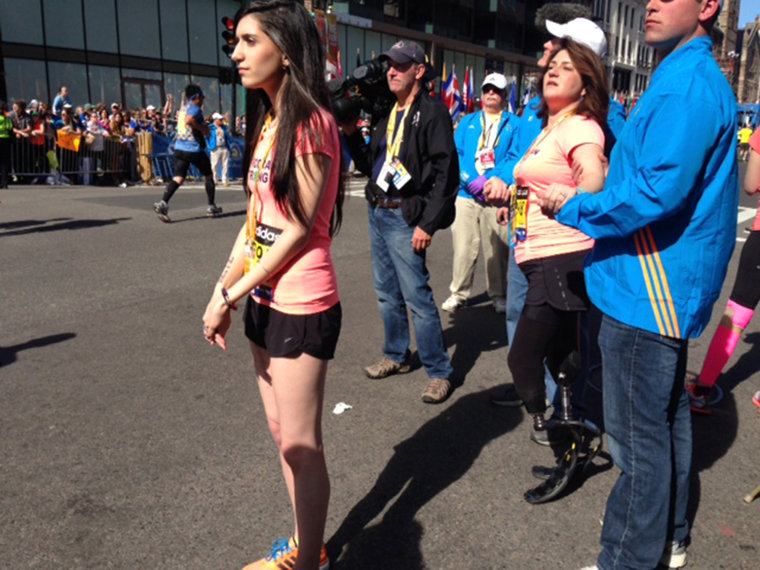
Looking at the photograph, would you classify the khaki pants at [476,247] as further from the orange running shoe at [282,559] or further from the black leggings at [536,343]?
the orange running shoe at [282,559]

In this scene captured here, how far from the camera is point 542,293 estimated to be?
2.98 m

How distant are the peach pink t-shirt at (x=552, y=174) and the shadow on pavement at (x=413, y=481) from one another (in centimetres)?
104

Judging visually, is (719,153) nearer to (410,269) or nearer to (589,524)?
(589,524)

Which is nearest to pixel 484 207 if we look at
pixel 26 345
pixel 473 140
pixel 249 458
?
pixel 473 140

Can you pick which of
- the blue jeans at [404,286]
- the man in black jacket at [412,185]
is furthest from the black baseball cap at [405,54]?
the blue jeans at [404,286]

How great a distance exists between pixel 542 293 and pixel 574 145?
64 centimetres

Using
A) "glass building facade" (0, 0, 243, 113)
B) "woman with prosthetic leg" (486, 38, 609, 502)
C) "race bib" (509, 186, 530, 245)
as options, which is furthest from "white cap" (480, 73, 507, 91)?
"glass building facade" (0, 0, 243, 113)

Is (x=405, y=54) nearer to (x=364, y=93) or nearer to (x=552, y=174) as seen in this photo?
(x=364, y=93)

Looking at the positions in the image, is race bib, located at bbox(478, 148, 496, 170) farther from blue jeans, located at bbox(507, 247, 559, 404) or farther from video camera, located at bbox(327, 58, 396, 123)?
blue jeans, located at bbox(507, 247, 559, 404)

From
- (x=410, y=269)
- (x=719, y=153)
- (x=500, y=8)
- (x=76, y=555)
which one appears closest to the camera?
(x=719, y=153)

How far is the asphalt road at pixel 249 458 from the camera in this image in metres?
2.63

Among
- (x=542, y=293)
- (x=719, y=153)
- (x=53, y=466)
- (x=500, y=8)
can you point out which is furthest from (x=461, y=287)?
(x=500, y=8)

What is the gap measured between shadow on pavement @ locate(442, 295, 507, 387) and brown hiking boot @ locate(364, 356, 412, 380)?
33 cm

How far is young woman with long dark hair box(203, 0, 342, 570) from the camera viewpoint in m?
2.00
